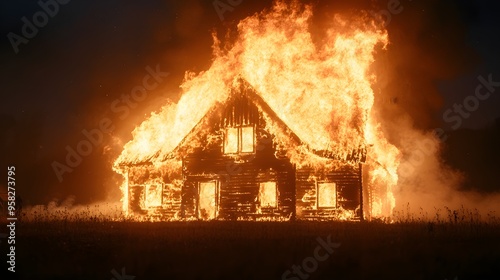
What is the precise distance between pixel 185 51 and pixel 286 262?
36988 mm

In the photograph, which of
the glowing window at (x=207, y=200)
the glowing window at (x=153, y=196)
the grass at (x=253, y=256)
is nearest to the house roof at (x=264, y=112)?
the glowing window at (x=153, y=196)

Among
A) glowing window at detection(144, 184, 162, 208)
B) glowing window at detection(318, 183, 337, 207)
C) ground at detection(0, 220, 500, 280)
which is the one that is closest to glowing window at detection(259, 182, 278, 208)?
glowing window at detection(318, 183, 337, 207)

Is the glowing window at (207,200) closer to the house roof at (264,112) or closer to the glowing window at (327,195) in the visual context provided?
the house roof at (264,112)

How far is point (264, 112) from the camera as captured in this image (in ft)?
100.0

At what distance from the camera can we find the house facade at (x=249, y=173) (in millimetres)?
29578

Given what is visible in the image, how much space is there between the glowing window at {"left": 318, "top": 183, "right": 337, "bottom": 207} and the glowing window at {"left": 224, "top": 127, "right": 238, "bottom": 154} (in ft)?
16.9

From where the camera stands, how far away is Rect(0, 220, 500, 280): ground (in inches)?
557

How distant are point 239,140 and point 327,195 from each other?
5654mm

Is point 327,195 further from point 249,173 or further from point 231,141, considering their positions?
point 231,141

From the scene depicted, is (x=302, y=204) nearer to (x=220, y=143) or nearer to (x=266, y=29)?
(x=220, y=143)

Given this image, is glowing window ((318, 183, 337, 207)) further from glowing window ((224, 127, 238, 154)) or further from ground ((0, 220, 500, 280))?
ground ((0, 220, 500, 280))

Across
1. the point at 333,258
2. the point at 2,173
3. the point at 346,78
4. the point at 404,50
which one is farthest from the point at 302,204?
the point at 2,173

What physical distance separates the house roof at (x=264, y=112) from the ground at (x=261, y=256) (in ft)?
→ 33.6

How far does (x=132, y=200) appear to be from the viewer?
3472cm
